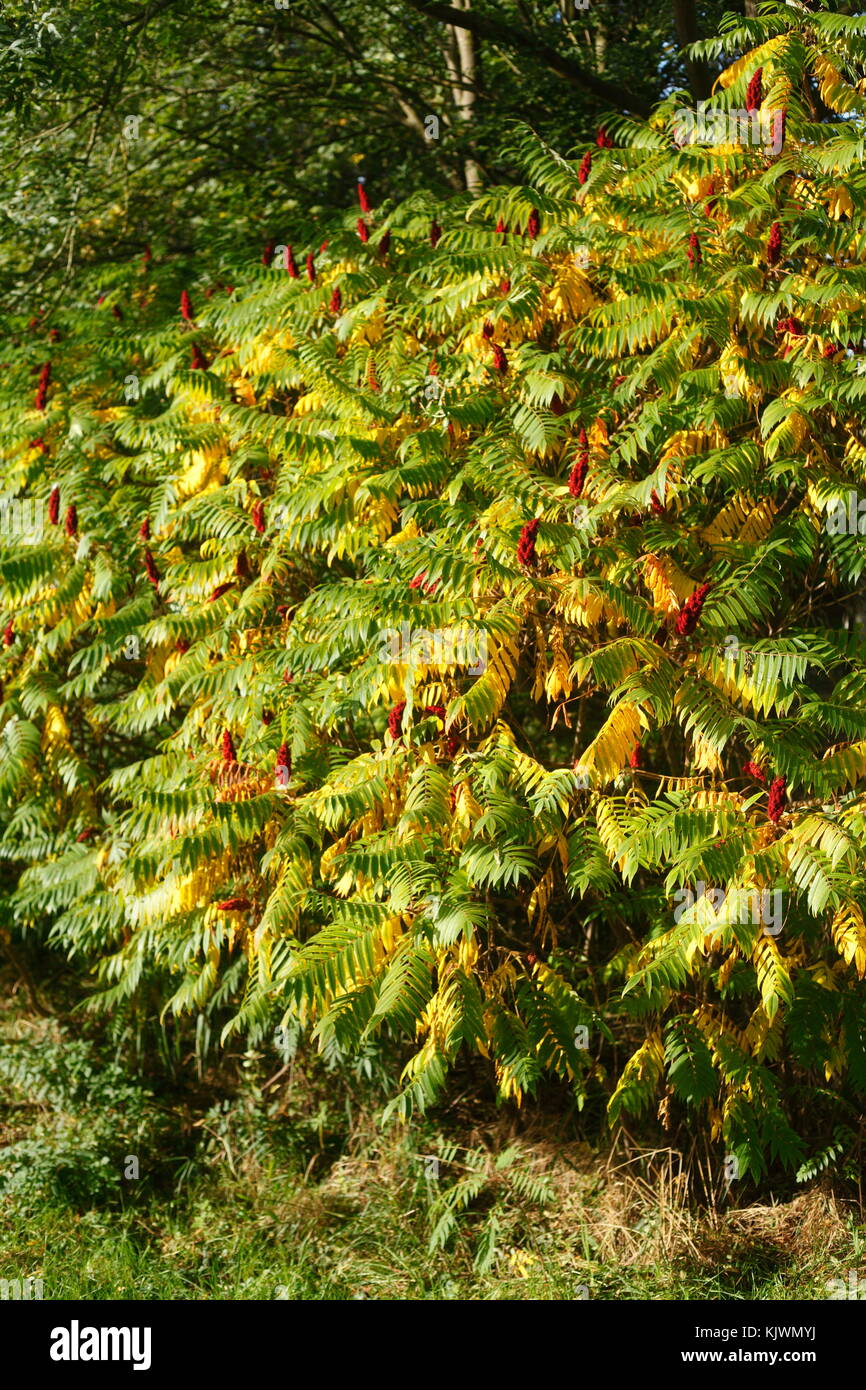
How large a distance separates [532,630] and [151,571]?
1892 mm

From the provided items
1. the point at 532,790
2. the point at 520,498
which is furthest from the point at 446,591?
the point at 532,790

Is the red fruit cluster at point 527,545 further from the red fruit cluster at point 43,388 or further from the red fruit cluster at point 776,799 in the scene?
the red fruit cluster at point 43,388

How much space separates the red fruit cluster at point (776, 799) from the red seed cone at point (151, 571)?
9.59 ft

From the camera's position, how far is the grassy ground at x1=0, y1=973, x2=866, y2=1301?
4.88 m

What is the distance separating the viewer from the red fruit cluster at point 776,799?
13.4 ft

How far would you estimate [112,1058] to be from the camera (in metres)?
6.68

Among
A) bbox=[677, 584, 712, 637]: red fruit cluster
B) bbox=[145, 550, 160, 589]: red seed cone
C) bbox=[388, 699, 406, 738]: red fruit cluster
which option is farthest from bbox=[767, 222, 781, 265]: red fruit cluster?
bbox=[145, 550, 160, 589]: red seed cone

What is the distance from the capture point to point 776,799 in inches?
161

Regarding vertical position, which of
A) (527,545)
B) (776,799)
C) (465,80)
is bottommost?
(776,799)

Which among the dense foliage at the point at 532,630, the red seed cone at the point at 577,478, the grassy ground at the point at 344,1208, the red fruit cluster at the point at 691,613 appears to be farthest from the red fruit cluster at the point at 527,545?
the grassy ground at the point at 344,1208

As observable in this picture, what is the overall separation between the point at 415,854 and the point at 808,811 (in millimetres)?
1317

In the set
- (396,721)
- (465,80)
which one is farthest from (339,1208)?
(465,80)

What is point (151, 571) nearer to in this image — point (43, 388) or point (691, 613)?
point (43, 388)

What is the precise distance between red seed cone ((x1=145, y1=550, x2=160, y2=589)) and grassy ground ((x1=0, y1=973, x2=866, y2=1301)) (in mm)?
2366
